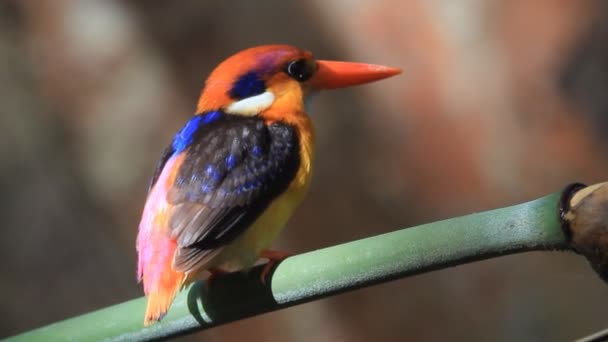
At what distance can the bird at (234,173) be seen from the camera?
1.45m

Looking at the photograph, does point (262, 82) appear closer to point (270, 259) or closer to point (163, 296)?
point (270, 259)

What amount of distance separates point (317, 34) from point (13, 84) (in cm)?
88

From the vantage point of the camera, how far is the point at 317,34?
8.39 ft

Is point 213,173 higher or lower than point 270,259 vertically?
higher

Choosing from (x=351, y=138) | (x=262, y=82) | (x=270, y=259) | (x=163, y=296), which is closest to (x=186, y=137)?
(x=262, y=82)

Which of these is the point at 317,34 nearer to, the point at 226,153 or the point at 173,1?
the point at 173,1

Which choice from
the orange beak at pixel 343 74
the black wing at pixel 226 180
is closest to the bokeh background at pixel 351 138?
the orange beak at pixel 343 74

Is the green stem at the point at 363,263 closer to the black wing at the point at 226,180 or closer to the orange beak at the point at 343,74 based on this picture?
the black wing at the point at 226,180

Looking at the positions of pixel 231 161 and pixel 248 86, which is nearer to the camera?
pixel 231 161

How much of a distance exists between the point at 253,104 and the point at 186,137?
140 millimetres

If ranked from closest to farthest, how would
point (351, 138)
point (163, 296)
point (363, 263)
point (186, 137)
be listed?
point (363, 263), point (163, 296), point (186, 137), point (351, 138)

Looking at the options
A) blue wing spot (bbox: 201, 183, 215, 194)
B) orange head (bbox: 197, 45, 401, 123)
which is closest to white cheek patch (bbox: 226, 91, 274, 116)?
orange head (bbox: 197, 45, 401, 123)

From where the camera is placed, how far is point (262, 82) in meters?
1.73

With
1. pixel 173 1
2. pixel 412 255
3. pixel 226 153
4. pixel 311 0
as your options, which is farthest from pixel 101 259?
pixel 412 255
